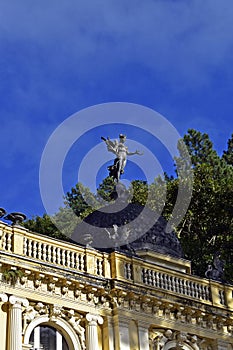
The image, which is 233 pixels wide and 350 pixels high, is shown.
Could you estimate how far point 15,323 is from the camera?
20.2m

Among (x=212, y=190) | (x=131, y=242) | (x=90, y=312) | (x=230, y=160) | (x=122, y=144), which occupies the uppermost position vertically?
(x=230, y=160)

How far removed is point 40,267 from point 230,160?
24.7 meters

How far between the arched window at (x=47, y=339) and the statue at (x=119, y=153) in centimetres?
786

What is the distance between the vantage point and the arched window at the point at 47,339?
2086 centimetres

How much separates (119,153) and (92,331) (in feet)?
25.7

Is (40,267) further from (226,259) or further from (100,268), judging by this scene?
(226,259)

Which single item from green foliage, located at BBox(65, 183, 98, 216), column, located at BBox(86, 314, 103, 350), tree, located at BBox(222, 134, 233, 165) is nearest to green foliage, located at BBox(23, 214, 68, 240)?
green foliage, located at BBox(65, 183, 98, 216)

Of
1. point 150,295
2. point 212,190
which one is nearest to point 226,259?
point 212,190

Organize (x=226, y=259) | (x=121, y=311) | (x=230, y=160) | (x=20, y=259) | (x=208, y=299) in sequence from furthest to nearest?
1. (x=230, y=160)
2. (x=226, y=259)
3. (x=208, y=299)
4. (x=121, y=311)
5. (x=20, y=259)

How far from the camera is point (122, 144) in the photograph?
27953 millimetres

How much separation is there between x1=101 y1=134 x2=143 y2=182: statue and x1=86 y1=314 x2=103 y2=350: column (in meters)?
6.96

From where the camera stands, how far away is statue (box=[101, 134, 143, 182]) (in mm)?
27766

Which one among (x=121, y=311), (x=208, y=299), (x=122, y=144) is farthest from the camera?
(x=122, y=144)

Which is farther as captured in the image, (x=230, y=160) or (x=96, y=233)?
(x=230, y=160)
